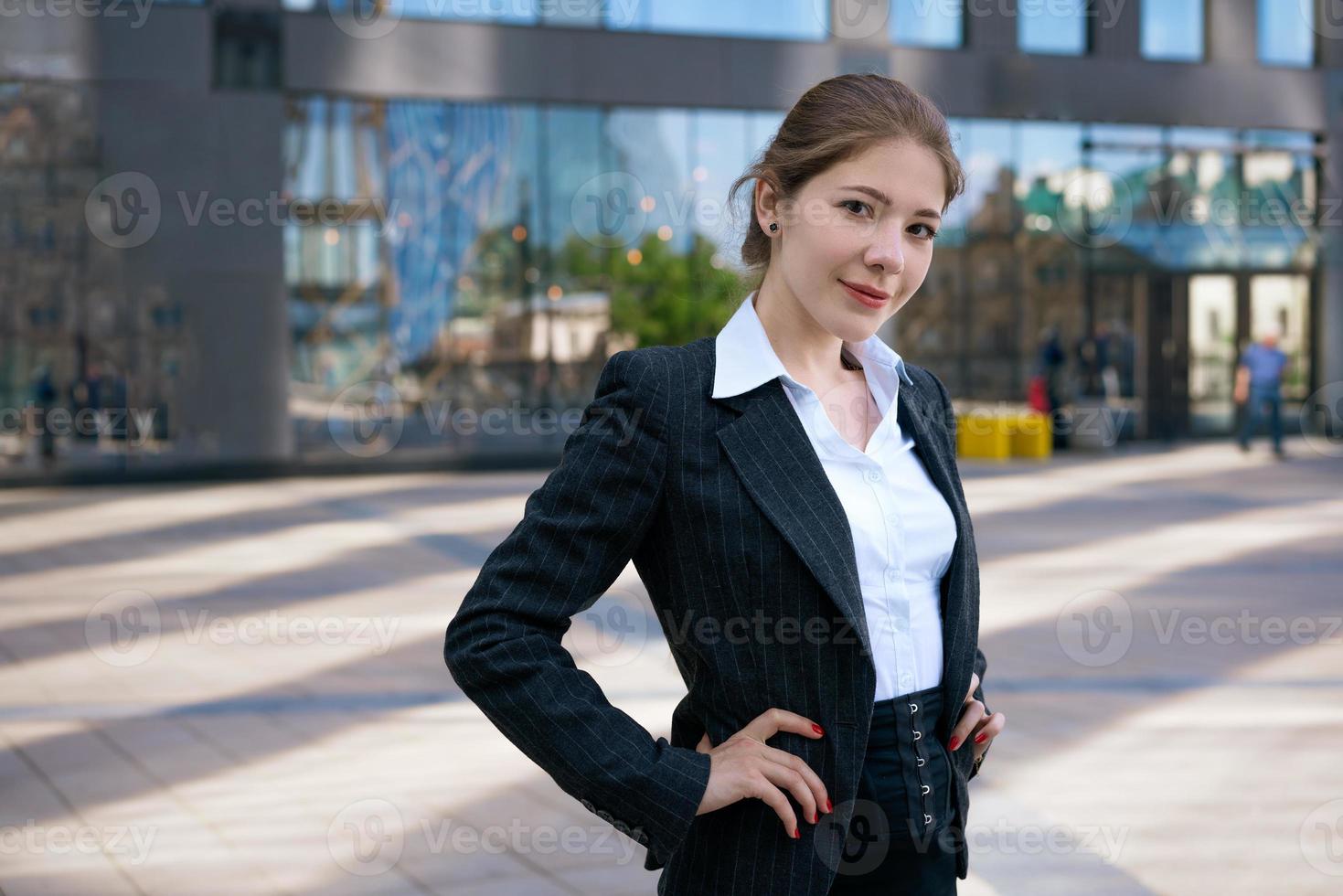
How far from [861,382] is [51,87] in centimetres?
1846

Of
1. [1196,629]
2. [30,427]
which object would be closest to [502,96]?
[30,427]

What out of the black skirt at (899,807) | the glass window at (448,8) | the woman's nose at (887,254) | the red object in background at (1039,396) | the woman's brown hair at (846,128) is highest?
the glass window at (448,8)

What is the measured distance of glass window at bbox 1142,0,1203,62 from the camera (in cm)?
2347

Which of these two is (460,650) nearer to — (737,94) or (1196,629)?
(1196,629)

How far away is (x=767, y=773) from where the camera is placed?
1.76m

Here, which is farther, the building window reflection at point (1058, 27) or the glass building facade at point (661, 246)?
the building window reflection at point (1058, 27)

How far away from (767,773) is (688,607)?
24 centimetres

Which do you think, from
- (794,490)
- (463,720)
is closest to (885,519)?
(794,490)

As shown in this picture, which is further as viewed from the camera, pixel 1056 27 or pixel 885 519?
pixel 1056 27

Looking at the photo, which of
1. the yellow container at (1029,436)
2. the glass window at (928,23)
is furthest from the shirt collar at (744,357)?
the glass window at (928,23)

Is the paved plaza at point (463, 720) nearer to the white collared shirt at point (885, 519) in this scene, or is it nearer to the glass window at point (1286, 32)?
the white collared shirt at point (885, 519)

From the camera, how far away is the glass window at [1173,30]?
2347 centimetres

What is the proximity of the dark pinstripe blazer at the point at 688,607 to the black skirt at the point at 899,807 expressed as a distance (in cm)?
6

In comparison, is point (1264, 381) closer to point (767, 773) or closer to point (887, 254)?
point (887, 254)
